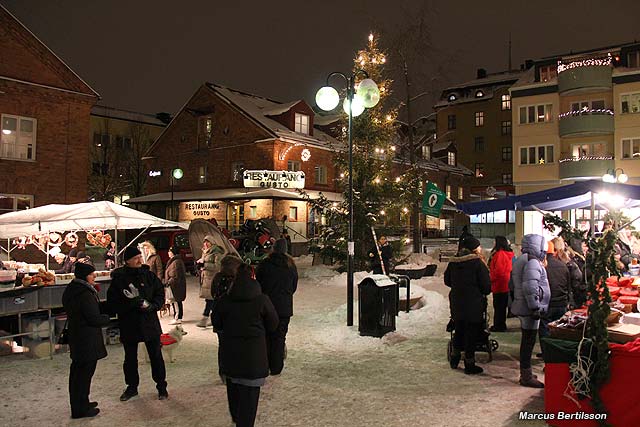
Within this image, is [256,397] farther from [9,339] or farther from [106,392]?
[9,339]

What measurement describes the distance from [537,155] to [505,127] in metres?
20.9

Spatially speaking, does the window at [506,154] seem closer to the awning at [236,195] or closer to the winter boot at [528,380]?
the awning at [236,195]

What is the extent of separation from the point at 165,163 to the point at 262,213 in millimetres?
11889

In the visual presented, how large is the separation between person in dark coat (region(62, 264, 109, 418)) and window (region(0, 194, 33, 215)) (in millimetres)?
17158

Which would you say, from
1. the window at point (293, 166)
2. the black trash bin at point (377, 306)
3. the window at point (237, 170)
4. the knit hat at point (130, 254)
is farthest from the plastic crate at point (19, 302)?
the window at point (237, 170)

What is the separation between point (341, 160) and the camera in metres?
19.0

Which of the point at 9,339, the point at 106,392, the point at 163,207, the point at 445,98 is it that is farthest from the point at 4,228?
the point at 445,98

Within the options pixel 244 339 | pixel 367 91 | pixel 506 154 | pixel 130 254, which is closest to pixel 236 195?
pixel 367 91

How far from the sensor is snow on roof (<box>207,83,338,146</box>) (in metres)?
31.2

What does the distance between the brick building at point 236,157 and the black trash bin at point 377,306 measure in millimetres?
18780

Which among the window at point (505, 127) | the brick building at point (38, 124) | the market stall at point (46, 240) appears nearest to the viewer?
the market stall at point (46, 240)

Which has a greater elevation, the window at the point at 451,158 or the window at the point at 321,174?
the window at the point at 451,158

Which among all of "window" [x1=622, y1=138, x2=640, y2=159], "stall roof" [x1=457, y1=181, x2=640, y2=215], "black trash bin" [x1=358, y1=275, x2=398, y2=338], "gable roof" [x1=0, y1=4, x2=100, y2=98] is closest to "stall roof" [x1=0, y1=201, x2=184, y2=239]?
"black trash bin" [x1=358, y1=275, x2=398, y2=338]

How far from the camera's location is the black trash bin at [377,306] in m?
8.98
